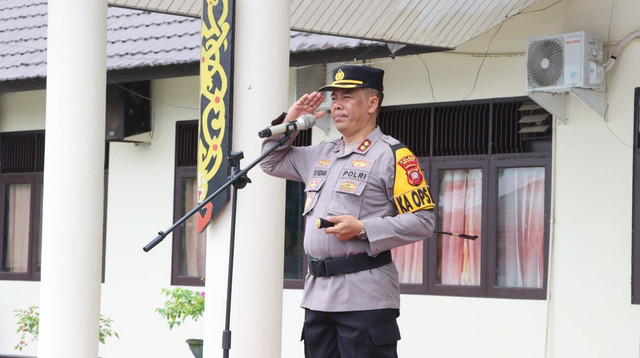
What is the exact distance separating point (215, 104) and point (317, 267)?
1540 mm

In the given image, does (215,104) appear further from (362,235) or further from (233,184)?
(362,235)

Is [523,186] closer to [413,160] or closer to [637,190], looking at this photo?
[637,190]

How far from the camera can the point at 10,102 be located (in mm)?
12117

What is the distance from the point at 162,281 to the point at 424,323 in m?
3.10

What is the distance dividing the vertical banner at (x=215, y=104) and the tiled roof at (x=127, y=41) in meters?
2.61

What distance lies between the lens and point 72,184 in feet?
21.8

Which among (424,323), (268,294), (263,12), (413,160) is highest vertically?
(263,12)

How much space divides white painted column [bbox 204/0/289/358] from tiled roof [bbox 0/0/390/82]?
2.68 m

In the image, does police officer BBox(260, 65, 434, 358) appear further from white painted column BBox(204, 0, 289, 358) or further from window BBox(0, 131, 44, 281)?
window BBox(0, 131, 44, 281)

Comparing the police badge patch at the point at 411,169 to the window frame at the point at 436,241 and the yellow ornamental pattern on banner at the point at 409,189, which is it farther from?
the window frame at the point at 436,241

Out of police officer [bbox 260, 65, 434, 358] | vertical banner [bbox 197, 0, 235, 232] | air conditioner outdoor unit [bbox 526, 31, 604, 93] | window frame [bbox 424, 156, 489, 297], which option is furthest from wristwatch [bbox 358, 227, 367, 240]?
window frame [bbox 424, 156, 489, 297]

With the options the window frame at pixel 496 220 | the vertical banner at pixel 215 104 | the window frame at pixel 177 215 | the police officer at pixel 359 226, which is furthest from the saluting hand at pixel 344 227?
the window frame at pixel 177 215

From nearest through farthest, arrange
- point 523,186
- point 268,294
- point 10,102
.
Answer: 1. point 268,294
2. point 523,186
3. point 10,102

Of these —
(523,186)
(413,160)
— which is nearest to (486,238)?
(523,186)
